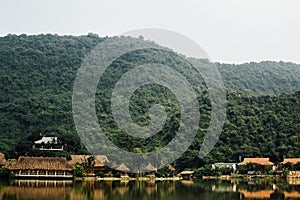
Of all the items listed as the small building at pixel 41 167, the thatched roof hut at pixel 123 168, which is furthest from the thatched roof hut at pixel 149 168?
the small building at pixel 41 167

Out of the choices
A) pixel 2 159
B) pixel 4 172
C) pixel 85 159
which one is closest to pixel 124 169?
pixel 85 159

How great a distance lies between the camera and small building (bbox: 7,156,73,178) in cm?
3528

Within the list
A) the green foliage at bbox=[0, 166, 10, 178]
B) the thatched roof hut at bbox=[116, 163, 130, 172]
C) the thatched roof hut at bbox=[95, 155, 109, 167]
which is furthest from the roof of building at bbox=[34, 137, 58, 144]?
the green foliage at bbox=[0, 166, 10, 178]

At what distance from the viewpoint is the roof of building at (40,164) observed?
3537cm

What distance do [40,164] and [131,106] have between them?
20.3 metres

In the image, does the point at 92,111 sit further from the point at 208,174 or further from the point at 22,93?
the point at 208,174

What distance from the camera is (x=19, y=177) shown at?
1353 inches

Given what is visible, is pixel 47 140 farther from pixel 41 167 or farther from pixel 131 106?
pixel 131 106

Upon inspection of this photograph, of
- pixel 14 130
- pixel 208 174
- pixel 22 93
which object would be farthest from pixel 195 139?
pixel 22 93

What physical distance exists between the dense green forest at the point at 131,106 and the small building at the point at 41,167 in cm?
314

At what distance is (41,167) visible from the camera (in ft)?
117

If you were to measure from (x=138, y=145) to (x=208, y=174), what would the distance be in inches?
246

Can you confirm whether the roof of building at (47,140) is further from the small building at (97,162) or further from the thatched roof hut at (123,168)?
the thatched roof hut at (123,168)

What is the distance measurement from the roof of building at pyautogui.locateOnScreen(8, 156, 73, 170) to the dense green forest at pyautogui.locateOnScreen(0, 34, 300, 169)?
3003 millimetres
